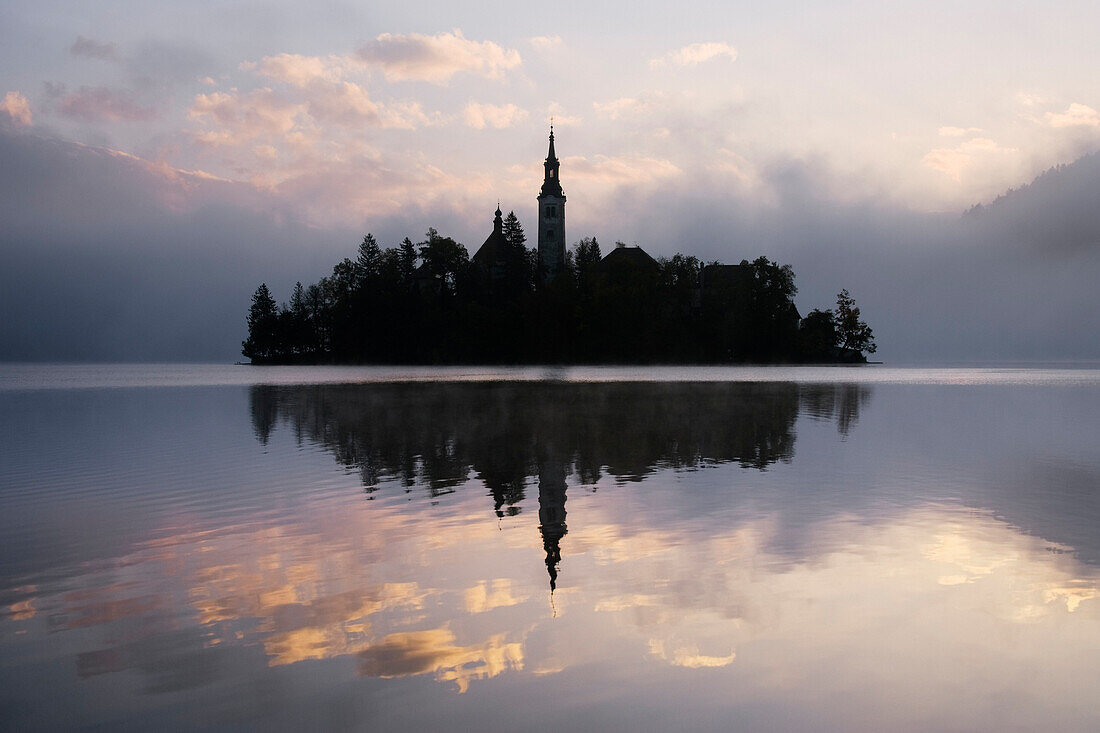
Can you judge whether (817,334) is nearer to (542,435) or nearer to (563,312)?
(563,312)

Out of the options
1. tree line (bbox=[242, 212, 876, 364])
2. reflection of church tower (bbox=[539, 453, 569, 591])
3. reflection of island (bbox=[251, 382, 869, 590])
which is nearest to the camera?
reflection of church tower (bbox=[539, 453, 569, 591])

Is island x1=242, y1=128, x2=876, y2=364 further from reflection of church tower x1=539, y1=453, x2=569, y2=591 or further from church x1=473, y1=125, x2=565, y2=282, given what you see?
reflection of church tower x1=539, y1=453, x2=569, y2=591

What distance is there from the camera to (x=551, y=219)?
178m

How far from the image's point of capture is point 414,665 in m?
6.89

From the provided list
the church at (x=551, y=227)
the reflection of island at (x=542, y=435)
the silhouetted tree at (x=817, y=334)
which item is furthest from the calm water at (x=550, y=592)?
the church at (x=551, y=227)

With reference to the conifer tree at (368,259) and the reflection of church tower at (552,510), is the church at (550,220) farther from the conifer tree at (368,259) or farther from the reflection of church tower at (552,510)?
the reflection of church tower at (552,510)

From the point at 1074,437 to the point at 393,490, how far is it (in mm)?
21741

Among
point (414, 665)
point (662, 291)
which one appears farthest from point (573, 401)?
point (662, 291)

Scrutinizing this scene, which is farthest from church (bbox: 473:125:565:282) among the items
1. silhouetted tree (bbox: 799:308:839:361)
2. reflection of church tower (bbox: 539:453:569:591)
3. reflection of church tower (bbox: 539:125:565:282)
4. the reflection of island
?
reflection of church tower (bbox: 539:453:569:591)

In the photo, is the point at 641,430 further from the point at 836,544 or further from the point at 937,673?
the point at 937,673

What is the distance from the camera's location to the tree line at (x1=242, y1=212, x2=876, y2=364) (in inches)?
5472

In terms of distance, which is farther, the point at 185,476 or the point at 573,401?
the point at 573,401

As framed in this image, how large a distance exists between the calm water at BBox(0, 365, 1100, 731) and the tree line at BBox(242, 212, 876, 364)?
391ft

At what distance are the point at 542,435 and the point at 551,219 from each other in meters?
155
